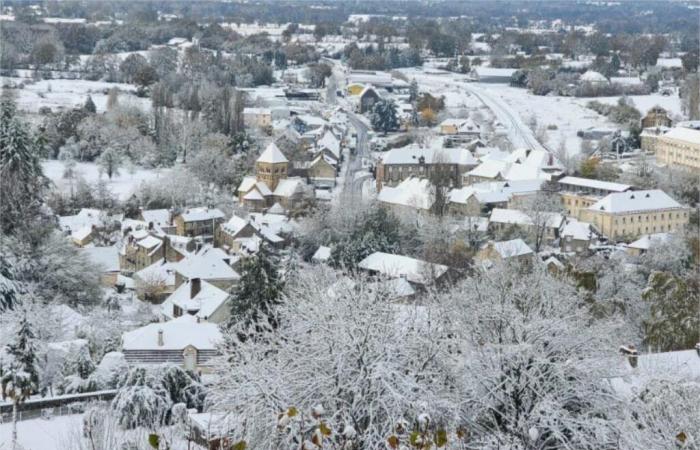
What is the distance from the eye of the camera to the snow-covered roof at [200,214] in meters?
23.0

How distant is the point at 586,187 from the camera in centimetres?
2544

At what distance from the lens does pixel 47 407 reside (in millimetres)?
8859

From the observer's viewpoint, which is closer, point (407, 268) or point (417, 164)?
point (407, 268)

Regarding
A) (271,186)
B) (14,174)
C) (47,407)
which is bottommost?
(271,186)

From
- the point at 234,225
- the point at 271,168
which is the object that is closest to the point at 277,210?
the point at 271,168

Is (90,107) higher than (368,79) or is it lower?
higher

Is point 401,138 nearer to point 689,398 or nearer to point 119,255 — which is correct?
point 119,255

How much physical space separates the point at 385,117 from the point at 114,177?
11778 millimetres

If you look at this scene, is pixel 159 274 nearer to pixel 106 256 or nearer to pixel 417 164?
pixel 106 256

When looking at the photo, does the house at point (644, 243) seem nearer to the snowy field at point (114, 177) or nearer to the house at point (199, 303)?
the house at point (199, 303)

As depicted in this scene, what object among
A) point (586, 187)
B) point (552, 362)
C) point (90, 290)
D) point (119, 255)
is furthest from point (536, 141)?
point (552, 362)

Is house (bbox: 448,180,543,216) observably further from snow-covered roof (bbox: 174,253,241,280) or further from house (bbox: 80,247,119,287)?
house (bbox: 80,247,119,287)

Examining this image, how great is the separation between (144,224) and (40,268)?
251 inches

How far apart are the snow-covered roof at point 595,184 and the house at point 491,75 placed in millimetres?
26596
